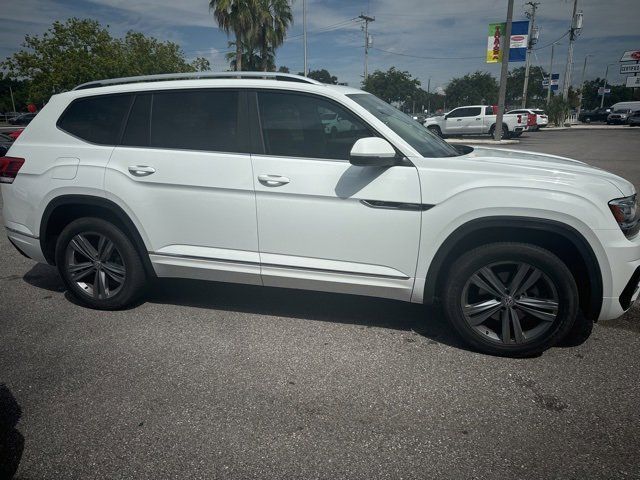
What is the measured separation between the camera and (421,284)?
3.12 metres

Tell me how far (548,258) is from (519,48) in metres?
23.9

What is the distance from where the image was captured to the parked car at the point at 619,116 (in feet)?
151

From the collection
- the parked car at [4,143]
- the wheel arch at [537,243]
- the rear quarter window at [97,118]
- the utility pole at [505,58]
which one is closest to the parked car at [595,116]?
the utility pole at [505,58]

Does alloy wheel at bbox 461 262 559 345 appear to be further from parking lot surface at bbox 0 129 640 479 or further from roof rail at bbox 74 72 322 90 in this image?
roof rail at bbox 74 72 322 90

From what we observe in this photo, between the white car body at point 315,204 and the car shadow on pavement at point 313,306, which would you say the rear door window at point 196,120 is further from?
the car shadow on pavement at point 313,306

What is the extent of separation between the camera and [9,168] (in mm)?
3814

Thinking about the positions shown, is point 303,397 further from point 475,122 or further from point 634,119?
point 634,119

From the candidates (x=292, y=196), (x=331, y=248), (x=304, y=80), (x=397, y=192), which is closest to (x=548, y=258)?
(x=397, y=192)

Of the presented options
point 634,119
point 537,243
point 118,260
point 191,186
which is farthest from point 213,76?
point 634,119

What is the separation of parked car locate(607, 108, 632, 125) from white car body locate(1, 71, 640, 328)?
53.6 m

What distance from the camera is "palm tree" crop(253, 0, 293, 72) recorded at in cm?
2919

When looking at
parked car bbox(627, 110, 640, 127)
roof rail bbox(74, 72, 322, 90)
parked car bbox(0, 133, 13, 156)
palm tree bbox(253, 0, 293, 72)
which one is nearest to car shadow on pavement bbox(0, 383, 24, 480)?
roof rail bbox(74, 72, 322, 90)

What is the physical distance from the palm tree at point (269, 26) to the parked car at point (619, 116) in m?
36.6

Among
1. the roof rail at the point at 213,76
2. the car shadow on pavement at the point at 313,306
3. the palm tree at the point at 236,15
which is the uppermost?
the palm tree at the point at 236,15
